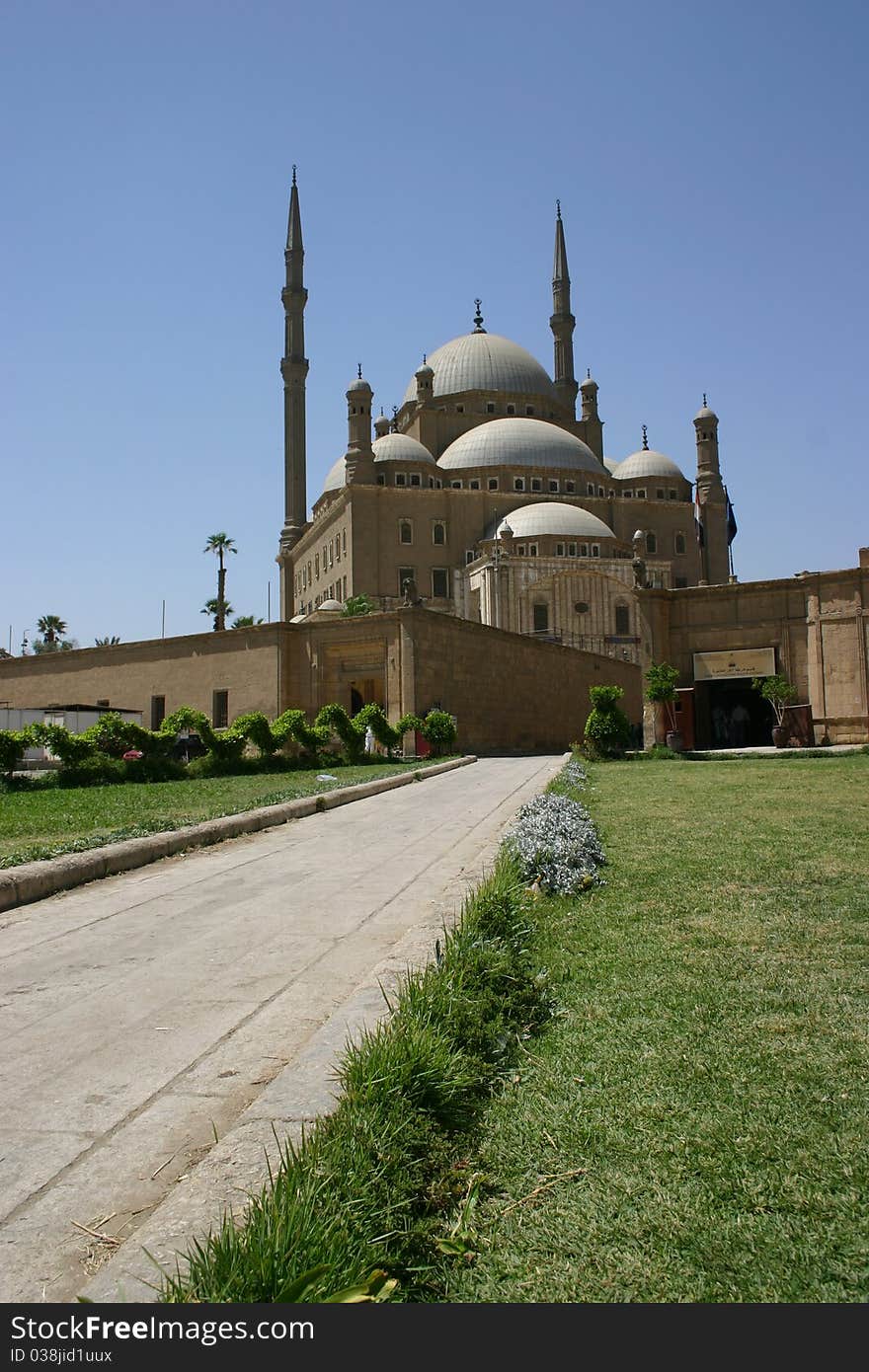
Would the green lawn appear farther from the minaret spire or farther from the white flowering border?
the minaret spire

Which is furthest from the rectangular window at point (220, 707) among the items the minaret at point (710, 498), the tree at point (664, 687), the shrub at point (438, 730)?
the minaret at point (710, 498)

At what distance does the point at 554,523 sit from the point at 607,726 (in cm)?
2986

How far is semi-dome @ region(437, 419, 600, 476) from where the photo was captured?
59.7m

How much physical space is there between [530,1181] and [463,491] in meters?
56.5

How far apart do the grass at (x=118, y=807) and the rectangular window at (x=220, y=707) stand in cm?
1095

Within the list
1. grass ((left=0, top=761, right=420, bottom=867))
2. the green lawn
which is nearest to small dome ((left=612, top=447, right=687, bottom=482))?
grass ((left=0, top=761, right=420, bottom=867))

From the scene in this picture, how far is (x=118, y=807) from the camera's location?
12.2 meters

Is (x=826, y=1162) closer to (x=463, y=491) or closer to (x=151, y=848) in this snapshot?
(x=151, y=848)

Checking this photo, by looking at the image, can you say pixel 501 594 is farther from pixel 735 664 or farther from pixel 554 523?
pixel 735 664

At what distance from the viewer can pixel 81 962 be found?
4629mm

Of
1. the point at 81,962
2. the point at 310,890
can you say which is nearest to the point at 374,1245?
the point at 81,962

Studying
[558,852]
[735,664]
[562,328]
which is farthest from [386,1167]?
[562,328]

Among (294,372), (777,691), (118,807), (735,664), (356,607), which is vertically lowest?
(118,807)

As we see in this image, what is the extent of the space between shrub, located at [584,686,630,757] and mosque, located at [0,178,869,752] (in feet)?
15.4
